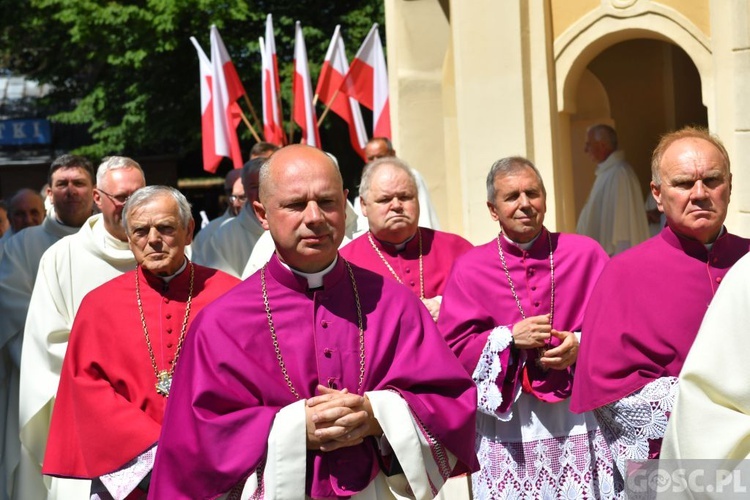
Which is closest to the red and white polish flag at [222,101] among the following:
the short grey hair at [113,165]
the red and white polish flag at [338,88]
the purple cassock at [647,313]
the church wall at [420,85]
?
the red and white polish flag at [338,88]

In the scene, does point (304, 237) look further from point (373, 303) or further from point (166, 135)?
point (166, 135)

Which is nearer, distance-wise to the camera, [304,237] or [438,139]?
[304,237]

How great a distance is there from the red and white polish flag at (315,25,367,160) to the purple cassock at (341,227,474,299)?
23.9 ft

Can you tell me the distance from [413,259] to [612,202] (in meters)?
6.00

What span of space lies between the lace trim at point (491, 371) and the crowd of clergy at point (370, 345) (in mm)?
14

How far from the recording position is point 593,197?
1276 centimetres

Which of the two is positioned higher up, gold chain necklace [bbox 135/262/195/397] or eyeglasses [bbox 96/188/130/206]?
eyeglasses [bbox 96/188/130/206]

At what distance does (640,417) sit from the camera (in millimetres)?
→ 4855

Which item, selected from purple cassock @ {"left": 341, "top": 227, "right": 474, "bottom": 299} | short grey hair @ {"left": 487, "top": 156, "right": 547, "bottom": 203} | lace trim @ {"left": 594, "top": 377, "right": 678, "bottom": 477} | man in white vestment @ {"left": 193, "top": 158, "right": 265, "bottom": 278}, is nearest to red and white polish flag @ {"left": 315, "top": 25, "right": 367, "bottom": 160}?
man in white vestment @ {"left": 193, "top": 158, "right": 265, "bottom": 278}

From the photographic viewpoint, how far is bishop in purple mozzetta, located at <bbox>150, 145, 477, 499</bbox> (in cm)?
405

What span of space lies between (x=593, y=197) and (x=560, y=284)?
22.1 ft

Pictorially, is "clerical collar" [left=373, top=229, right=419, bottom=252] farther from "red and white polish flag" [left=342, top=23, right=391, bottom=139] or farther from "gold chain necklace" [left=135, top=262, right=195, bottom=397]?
"red and white polish flag" [left=342, top=23, right=391, bottom=139]

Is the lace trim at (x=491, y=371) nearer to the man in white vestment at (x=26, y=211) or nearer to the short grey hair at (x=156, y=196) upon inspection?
the short grey hair at (x=156, y=196)

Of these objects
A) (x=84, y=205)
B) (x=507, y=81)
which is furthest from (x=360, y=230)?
(x=507, y=81)
